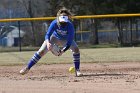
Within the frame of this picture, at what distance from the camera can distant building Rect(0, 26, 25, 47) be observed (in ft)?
94.9

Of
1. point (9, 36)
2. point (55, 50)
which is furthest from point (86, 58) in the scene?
point (9, 36)

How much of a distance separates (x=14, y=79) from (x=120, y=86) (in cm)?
269

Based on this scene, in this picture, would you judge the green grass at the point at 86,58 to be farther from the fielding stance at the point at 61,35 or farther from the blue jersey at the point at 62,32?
the blue jersey at the point at 62,32

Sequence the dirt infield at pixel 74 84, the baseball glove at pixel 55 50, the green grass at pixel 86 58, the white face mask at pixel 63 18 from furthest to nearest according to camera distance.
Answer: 1. the green grass at pixel 86 58
2. the baseball glove at pixel 55 50
3. the white face mask at pixel 63 18
4. the dirt infield at pixel 74 84

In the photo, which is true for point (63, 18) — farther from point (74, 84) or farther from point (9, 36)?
point (9, 36)

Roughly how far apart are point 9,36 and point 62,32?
67.2ft

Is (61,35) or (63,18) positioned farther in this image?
(61,35)

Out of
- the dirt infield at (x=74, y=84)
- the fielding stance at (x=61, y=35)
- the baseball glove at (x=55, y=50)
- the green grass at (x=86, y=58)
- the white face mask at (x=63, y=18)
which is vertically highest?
the white face mask at (x=63, y=18)

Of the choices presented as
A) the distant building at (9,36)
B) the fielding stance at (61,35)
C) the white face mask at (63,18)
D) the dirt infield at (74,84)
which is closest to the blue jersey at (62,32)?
the fielding stance at (61,35)

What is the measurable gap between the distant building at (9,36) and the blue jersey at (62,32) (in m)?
18.4

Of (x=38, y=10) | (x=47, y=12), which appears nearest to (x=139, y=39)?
(x=47, y=12)

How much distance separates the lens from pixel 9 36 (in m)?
30.4

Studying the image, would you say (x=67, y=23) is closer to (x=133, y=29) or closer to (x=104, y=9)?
(x=133, y=29)

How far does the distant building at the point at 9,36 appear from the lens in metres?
28.9
